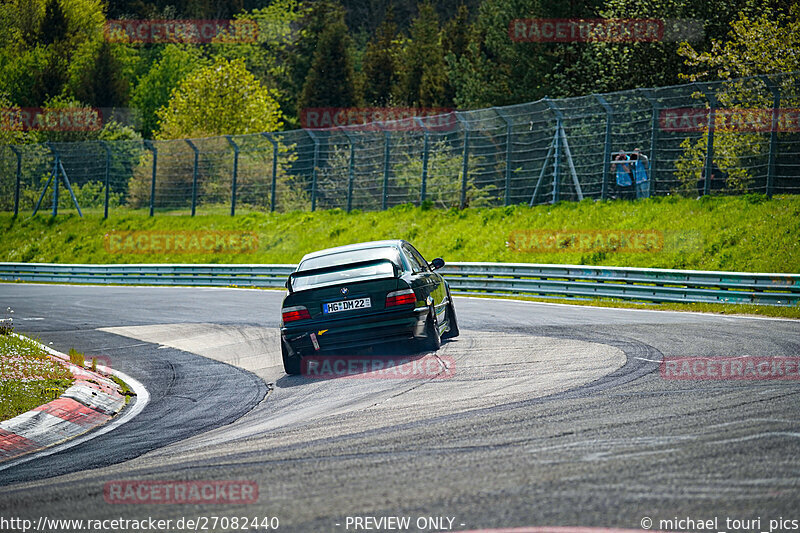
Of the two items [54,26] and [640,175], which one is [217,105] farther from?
[640,175]

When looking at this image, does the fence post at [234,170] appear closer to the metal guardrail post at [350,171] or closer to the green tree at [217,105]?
the metal guardrail post at [350,171]

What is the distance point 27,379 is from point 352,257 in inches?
152

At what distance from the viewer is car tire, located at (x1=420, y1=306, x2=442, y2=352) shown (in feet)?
35.9

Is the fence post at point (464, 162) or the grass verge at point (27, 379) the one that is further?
the fence post at point (464, 162)

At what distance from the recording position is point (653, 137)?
23656 millimetres

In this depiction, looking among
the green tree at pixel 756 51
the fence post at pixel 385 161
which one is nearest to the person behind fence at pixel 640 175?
the green tree at pixel 756 51

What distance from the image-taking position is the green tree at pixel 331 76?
78562 mm

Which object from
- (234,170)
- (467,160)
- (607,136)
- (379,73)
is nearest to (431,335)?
(607,136)

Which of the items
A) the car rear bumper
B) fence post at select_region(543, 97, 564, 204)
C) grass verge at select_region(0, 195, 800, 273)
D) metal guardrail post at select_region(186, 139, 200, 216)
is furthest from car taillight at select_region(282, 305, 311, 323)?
metal guardrail post at select_region(186, 139, 200, 216)

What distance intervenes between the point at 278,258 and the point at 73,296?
8879 mm

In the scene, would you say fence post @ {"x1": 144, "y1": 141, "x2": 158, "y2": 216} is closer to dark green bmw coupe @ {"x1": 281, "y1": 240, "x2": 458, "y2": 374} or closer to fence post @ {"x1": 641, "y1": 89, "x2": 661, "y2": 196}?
fence post @ {"x1": 641, "y1": 89, "x2": 661, "y2": 196}

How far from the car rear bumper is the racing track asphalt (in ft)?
1.85

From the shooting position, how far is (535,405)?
23.5ft

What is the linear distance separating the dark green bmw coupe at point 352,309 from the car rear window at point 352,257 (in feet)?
0.29
